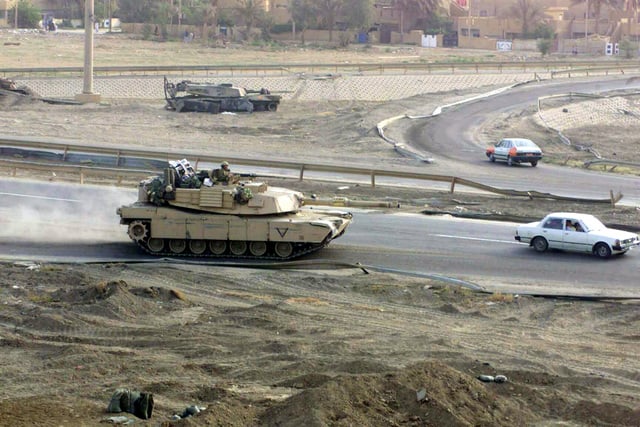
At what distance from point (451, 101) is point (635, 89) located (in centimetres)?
1515

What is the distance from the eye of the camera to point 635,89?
69.3 metres

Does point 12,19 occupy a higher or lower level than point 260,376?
higher

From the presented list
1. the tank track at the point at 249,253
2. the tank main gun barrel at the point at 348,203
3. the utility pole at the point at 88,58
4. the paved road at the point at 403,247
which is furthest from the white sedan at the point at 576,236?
the utility pole at the point at 88,58

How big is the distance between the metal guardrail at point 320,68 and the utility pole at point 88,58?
9245 millimetres

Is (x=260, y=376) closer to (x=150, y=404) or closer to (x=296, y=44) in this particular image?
(x=150, y=404)

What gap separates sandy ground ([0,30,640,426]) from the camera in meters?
12.2

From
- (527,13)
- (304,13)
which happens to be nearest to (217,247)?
(304,13)

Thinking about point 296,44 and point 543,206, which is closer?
point 543,206

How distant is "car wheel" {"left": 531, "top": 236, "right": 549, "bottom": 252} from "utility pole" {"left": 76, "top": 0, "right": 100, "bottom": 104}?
36.3 meters

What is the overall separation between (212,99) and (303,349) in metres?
44.1

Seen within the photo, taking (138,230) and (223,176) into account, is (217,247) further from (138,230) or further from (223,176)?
(138,230)

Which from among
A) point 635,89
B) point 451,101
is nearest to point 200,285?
point 451,101

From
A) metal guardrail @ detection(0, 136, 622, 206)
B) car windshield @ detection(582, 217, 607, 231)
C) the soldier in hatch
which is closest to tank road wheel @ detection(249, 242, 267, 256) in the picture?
the soldier in hatch

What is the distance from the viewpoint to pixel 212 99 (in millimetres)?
58750
